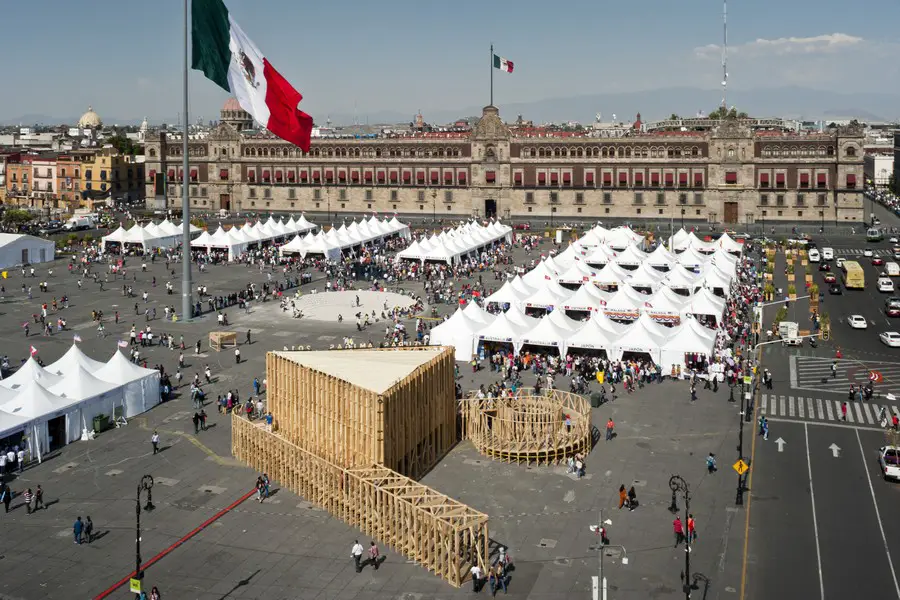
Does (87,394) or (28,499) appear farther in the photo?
(87,394)

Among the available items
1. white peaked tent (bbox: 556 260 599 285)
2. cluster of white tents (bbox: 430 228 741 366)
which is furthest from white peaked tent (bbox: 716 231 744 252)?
white peaked tent (bbox: 556 260 599 285)

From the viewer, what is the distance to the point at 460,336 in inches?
2087

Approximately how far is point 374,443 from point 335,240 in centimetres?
5944

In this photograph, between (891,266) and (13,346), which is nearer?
(13,346)

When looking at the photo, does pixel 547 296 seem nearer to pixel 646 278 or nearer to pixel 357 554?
pixel 646 278

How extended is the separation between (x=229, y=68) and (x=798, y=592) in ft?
125

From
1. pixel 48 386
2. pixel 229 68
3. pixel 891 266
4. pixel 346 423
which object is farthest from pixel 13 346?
pixel 891 266

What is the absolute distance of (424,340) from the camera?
2120 inches

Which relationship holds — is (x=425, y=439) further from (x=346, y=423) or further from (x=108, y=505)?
(x=108, y=505)

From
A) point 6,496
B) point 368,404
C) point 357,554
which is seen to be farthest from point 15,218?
point 357,554

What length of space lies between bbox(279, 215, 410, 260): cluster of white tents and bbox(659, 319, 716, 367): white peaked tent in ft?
146

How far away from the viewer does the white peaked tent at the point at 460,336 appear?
5288 centimetres

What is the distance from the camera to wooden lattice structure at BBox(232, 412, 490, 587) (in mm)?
26734

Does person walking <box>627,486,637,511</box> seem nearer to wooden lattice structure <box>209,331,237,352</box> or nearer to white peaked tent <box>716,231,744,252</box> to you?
wooden lattice structure <box>209,331,237,352</box>
